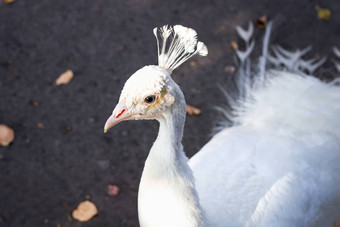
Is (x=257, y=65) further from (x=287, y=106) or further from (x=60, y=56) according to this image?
(x=60, y=56)

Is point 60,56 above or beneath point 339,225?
above

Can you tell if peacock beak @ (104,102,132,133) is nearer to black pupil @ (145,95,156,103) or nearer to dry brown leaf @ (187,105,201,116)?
black pupil @ (145,95,156,103)

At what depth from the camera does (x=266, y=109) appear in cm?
245

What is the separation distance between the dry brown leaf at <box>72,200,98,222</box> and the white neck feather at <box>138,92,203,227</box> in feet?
3.68

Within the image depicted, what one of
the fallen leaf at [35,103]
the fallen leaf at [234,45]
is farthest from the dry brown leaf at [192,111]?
the fallen leaf at [35,103]

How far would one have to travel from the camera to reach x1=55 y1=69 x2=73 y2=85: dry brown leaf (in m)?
3.17

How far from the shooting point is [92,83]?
3.18 meters

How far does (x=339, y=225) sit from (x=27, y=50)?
2.75 m

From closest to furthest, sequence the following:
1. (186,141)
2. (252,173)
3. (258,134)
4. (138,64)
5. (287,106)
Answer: (252,173) < (258,134) < (287,106) < (186,141) < (138,64)

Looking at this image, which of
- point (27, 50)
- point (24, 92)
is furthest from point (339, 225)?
point (27, 50)

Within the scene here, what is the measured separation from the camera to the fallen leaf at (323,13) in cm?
354

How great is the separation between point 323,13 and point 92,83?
7.25 feet

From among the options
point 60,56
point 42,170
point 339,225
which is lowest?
point 339,225

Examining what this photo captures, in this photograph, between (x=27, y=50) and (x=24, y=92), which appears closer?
(x=24, y=92)
